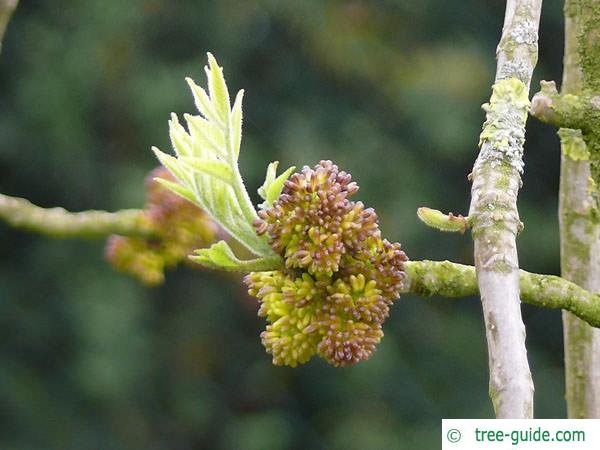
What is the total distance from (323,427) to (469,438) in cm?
621

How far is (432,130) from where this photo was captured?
6.41 metres

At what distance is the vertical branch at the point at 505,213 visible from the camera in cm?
50

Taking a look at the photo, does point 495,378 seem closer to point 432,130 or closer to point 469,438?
point 469,438

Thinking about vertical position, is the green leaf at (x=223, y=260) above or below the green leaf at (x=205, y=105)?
below

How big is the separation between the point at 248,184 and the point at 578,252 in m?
5.85

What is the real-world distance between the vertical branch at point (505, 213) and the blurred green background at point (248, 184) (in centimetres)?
563

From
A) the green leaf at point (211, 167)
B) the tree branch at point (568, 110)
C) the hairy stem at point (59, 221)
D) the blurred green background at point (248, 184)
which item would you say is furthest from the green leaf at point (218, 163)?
the blurred green background at point (248, 184)

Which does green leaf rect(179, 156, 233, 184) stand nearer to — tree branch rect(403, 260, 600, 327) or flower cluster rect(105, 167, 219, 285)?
tree branch rect(403, 260, 600, 327)

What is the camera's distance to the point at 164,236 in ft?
4.00

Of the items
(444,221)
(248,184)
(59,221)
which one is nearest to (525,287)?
(444,221)

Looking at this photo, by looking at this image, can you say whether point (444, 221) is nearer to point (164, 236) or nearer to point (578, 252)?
point (578, 252)

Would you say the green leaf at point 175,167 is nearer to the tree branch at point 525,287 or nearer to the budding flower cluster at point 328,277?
the budding flower cluster at point 328,277

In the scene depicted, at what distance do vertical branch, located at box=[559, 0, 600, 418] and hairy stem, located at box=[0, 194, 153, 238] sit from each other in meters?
0.48

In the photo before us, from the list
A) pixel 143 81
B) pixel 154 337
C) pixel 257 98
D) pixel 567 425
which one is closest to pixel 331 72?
pixel 257 98
